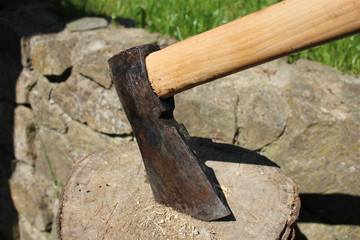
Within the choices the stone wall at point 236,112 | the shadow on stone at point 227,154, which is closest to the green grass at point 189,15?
the stone wall at point 236,112

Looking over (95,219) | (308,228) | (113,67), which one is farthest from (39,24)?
(308,228)

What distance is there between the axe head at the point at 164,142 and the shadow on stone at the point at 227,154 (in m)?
0.42

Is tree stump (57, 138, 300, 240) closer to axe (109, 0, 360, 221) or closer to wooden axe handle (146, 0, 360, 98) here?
axe (109, 0, 360, 221)

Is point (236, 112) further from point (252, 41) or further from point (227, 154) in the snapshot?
point (252, 41)

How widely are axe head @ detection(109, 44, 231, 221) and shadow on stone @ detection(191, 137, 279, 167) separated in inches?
16.4

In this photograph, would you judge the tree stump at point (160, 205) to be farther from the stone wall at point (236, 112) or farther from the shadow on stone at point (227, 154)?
the stone wall at point (236, 112)

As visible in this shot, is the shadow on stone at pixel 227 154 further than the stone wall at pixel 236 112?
No

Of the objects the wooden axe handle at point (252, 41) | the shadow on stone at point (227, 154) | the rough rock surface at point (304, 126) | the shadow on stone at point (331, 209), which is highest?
the wooden axe handle at point (252, 41)

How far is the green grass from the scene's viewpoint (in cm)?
253

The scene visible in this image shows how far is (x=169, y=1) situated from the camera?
309cm

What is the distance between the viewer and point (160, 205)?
1588mm

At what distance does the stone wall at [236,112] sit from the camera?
223cm

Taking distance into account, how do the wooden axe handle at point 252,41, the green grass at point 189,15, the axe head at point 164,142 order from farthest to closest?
the green grass at point 189,15 < the axe head at point 164,142 < the wooden axe handle at point 252,41

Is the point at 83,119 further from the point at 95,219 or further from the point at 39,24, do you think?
the point at 95,219
